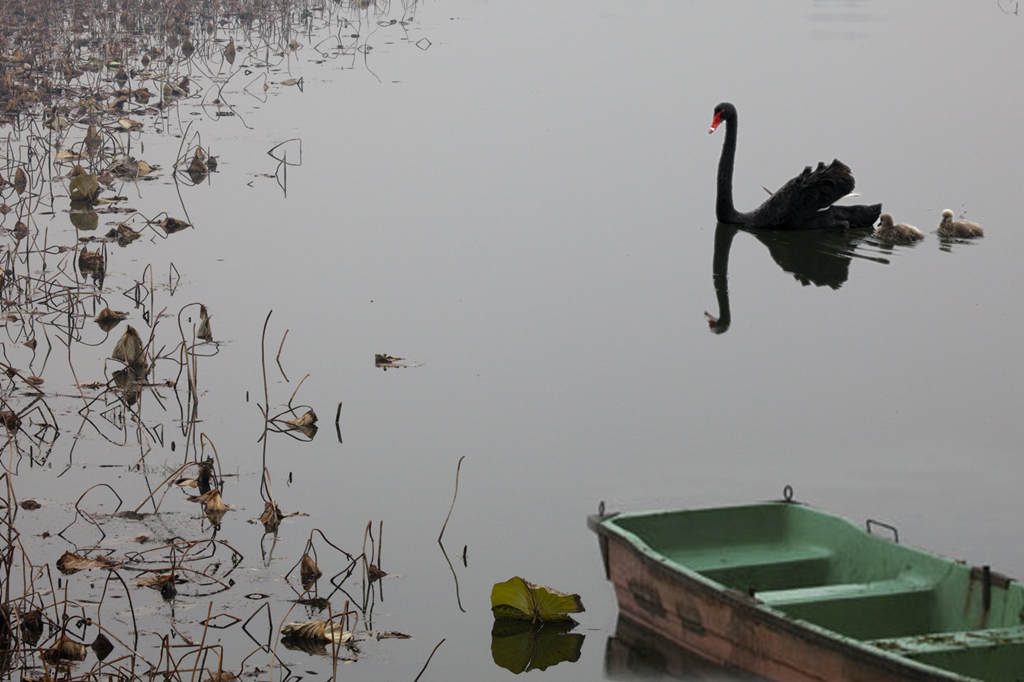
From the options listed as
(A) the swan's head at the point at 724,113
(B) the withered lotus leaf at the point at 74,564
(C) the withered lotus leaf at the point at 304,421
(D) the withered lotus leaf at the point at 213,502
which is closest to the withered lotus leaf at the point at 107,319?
(C) the withered lotus leaf at the point at 304,421

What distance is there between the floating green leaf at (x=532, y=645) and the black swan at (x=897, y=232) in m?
7.62

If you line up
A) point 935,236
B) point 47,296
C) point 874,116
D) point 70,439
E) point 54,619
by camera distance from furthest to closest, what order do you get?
point 874,116
point 935,236
point 47,296
point 70,439
point 54,619

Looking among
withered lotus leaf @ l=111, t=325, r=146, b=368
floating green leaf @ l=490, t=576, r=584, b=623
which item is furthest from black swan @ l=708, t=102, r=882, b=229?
floating green leaf @ l=490, t=576, r=584, b=623

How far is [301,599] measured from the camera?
6543mm

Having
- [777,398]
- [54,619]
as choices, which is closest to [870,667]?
[54,619]

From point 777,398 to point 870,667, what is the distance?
14.7 feet

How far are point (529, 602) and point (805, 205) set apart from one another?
7.68 metres

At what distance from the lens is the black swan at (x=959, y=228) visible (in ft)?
43.1

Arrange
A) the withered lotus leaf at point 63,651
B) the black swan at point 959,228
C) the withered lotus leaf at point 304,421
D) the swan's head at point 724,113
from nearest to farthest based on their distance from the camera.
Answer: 1. the withered lotus leaf at point 63,651
2. the withered lotus leaf at point 304,421
3. the black swan at point 959,228
4. the swan's head at point 724,113

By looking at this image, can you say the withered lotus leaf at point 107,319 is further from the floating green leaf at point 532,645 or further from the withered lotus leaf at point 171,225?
the floating green leaf at point 532,645

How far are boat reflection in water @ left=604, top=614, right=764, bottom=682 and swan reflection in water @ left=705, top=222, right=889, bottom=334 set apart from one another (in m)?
5.66

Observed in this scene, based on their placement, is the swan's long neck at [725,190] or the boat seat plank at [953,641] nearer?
the boat seat plank at [953,641]

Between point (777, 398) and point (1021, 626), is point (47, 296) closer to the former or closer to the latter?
point (777, 398)

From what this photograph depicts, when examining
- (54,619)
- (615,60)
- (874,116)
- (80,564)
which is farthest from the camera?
(615,60)
